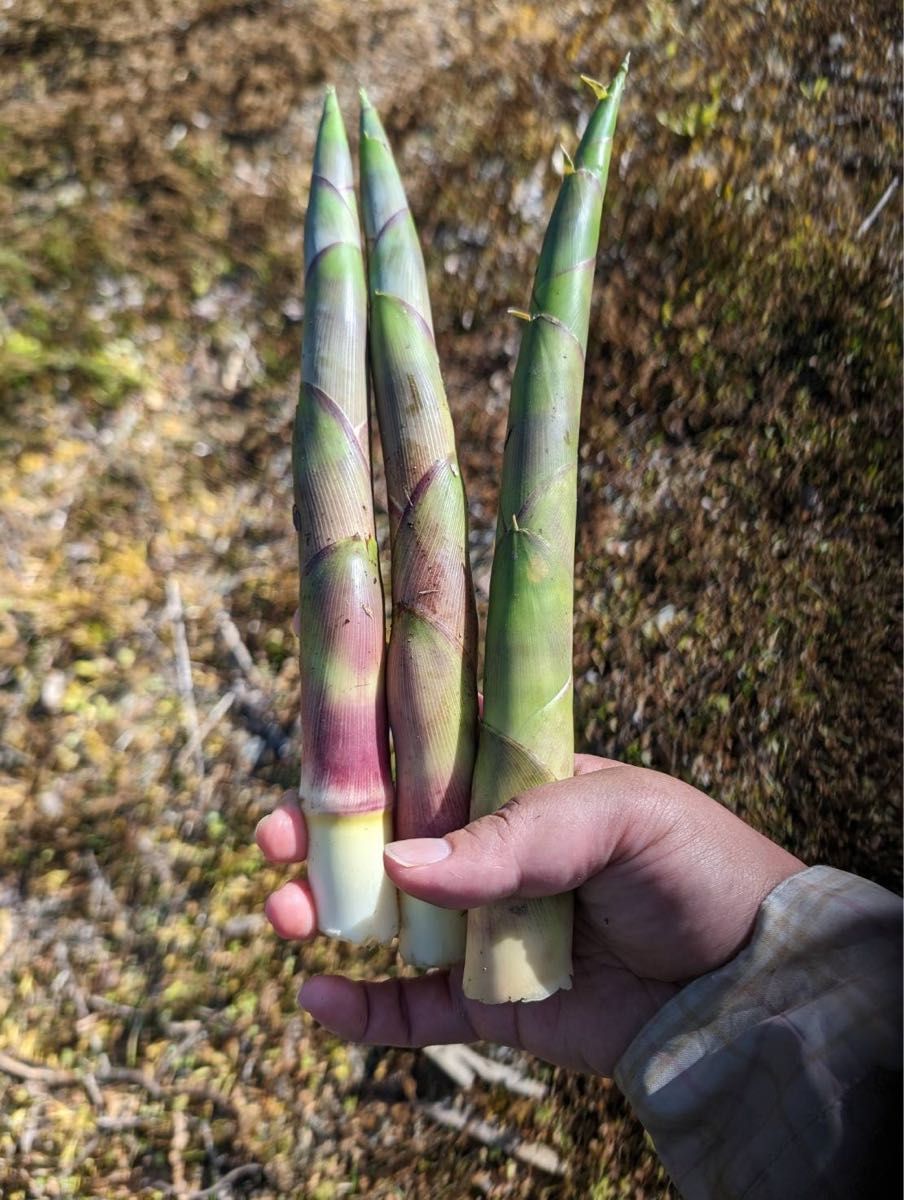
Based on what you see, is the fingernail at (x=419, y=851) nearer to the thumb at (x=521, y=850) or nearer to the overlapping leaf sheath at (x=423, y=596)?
the thumb at (x=521, y=850)

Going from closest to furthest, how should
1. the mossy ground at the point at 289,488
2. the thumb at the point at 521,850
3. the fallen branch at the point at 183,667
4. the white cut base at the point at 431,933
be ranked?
the thumb at the point at 521,850 < the white cut base at the point at 431,933 < the mossy ground at the point at 289,488 < the fallen branch at the point at 183,667

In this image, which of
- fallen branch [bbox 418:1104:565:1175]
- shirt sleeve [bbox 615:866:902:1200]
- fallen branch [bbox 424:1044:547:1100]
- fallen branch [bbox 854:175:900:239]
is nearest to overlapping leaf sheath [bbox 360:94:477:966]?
shirt sleeve [bbox 615:866:902:1200]

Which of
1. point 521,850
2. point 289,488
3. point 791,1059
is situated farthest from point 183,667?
point 791,1059

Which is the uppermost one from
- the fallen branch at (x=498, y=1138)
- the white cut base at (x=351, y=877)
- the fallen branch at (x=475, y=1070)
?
the white cut base at (x=351, y=877)

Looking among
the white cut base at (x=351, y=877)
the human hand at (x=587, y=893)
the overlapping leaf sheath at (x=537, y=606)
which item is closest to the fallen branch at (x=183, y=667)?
the human hand at (x=587, y=893)

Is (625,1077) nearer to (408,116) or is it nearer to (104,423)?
(104,423)

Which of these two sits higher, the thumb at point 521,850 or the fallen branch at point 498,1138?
the thumb at point 521,850

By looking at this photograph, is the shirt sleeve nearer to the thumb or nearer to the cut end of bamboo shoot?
the cut end of bamboo shoot

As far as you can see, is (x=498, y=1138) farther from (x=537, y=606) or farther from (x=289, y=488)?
(x=289, y=488)
